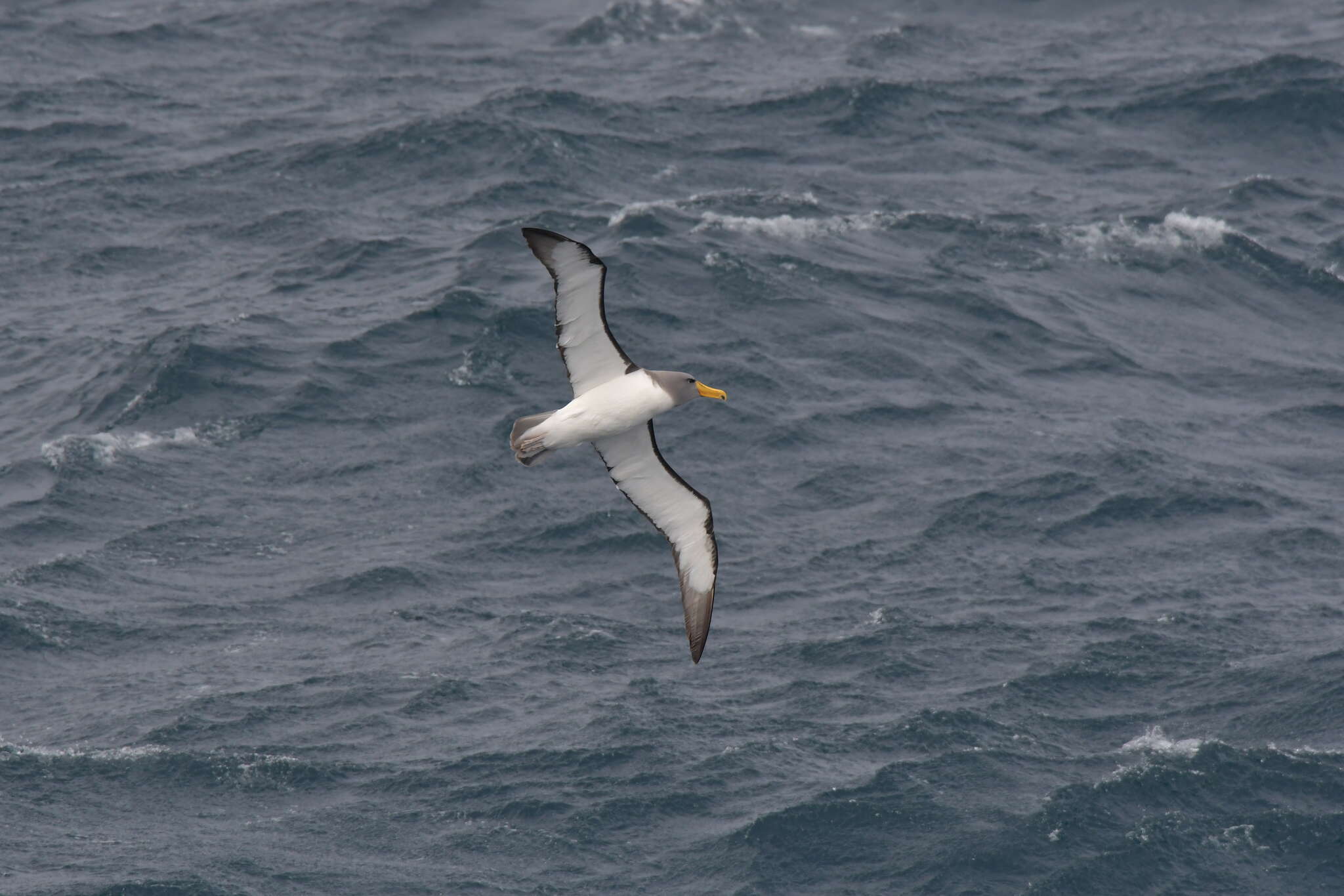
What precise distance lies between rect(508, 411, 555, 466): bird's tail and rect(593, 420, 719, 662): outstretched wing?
1167 mm

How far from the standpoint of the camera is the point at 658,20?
265ft

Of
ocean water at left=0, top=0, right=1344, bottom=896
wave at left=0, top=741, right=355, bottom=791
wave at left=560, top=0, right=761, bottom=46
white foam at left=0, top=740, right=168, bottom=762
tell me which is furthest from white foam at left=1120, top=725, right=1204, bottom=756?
wave at left=560, top=0, right=761, bottom=46

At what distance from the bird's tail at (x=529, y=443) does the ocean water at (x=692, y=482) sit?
12534mm

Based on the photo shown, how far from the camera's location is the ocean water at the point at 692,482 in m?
39.0

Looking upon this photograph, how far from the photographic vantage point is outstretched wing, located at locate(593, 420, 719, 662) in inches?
1163

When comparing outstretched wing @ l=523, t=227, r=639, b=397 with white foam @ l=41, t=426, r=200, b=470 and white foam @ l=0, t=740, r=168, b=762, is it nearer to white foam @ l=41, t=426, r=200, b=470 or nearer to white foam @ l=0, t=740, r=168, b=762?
white foam @ l=0, t=740, r=168, b=762

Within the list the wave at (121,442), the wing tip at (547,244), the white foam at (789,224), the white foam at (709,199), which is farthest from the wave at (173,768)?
the white foam at (709,199)

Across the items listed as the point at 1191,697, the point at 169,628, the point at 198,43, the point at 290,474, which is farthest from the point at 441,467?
the point at 198,43

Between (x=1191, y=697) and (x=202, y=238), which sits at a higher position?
(x=202, y=238)

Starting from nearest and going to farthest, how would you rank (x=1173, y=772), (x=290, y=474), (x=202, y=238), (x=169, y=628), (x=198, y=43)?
(x=1173, y=772) → (x=169, y=628) → (x=290, y=474) → (x=202, y=238) → (x=198, y=43)

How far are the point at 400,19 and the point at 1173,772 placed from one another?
5326 cm

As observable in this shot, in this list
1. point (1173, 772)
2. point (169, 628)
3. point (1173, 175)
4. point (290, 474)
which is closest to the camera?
point (1173, 772)

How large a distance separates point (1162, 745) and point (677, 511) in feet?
49.6

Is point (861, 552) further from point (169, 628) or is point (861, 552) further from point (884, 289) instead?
point (169, 628)
